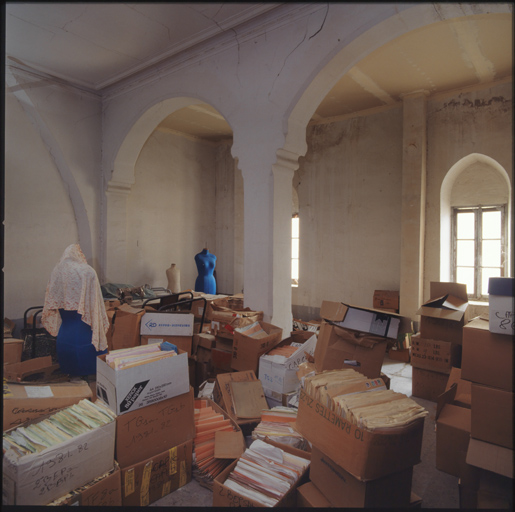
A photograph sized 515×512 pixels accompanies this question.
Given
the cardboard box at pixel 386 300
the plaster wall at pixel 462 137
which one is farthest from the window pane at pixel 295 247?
the plaster wall at pixel 462 137

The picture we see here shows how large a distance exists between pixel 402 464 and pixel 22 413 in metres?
2.14

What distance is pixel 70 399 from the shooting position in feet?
7.93

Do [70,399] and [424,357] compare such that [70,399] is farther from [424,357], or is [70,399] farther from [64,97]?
[64,97]

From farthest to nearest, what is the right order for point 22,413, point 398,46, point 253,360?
point 398,46, point 253,360, point 22,413

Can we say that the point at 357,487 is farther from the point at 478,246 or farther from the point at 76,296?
the point at 478,246

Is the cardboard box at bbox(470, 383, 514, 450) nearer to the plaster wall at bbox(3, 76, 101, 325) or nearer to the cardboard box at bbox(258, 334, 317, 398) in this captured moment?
the cardboard box at bbox(258, 334, 317, 398)

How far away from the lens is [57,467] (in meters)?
1.92

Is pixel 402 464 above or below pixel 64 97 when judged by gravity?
below

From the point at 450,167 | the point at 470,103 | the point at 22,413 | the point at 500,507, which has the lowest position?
the point at 500,507

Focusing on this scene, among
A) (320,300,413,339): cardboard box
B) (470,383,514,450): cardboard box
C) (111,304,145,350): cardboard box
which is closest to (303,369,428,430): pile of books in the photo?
(470,383,514,450): cardboard box

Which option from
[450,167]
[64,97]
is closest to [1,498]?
[64,97]

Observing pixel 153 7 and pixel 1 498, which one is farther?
pixel 153 7

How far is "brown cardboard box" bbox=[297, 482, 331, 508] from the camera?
6.73ft

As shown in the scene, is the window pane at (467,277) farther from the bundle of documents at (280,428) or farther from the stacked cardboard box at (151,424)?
the stacked cardboard box at (151,424)
